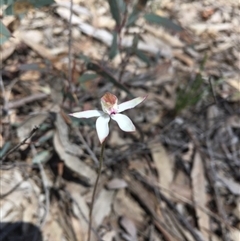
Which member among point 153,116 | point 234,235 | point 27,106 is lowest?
point 234,235

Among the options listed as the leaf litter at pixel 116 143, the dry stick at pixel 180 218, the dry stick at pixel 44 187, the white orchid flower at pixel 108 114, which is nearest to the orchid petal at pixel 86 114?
the white orchid flower at pixel 108 114

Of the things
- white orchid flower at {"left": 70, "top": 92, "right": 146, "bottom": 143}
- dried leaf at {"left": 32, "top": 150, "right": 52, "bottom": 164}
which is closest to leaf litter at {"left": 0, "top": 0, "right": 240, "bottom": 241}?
dried leaf at {"left": 32, "top": 150, "right": 52, "bottom": 164}

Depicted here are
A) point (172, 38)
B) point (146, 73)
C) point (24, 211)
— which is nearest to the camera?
point (24, 211)

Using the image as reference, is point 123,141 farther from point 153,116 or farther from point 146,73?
point 146,73

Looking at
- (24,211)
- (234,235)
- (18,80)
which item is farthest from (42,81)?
(234,235)

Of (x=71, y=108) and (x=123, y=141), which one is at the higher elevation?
(x=71, y=108)

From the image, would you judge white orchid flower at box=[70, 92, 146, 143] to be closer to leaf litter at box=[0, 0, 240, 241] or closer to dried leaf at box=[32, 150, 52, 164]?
leaf litter at box=[0, 0, 240, 241]

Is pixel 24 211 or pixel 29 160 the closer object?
pixel 24 211

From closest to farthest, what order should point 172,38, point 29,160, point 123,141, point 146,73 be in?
point 29,160, point 123,141, point 146,73, point 172,38
